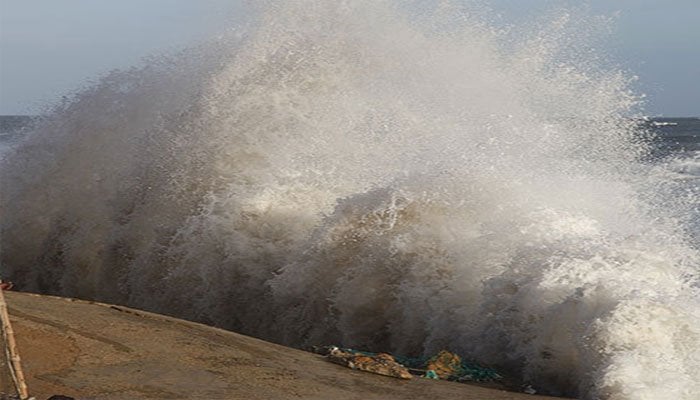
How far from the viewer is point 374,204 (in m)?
9.70

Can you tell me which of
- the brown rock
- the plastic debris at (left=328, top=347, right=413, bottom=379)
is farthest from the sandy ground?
the brown rock

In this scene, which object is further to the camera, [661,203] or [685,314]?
[661,203]

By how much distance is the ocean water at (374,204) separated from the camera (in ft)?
25.1

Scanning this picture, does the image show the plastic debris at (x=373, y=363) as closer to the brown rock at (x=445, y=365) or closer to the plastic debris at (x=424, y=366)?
the plastic debris at (x=424, y=366)

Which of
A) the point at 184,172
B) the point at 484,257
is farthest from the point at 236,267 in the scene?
the point at 484,257

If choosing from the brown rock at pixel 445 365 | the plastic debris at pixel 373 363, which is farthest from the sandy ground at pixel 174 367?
the brown rock at pixel 445 365

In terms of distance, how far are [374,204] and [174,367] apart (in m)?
3.46

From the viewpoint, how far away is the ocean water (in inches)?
301

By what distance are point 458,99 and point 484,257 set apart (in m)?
4.93

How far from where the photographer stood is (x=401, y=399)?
21.0 ft

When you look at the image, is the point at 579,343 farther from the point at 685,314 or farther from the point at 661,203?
the point at 661,203

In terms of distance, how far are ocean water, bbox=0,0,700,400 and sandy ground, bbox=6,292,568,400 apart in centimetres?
108

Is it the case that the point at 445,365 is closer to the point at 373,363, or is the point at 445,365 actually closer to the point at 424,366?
the point at 424,366

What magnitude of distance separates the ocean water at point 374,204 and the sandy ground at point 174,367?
108 centimetres
